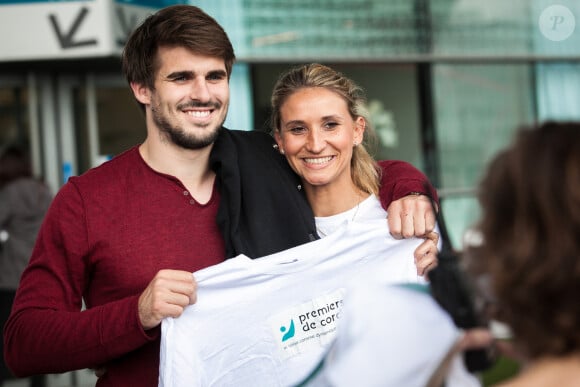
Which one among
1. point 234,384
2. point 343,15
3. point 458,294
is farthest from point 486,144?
point 458,294

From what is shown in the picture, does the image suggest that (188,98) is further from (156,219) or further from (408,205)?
(408,205)

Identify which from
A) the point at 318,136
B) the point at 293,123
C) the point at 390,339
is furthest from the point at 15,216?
the point at 390,339

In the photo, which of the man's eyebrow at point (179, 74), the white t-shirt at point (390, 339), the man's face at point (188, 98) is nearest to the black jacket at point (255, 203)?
the man's face at point (188, 98)

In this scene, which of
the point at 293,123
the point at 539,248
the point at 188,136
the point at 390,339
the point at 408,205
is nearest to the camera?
the point at 539,248

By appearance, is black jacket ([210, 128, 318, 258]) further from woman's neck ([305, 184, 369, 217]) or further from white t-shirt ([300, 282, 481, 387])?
white t-shirt ([300, 282, 481, 387])

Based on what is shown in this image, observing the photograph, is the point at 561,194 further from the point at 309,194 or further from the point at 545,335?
the point at 309,194

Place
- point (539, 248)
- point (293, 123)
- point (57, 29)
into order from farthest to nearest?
point (57, 29) < point (293, 123) < point (539, 248)

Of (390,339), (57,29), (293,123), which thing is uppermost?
(57,29)

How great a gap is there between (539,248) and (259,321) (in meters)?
1.40

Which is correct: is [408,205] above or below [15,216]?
above

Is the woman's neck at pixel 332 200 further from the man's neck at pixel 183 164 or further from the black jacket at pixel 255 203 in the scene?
the man's neck at pixel 183 164

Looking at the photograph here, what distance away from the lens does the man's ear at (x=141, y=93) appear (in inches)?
121

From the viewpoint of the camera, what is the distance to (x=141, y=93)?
3102 millimetres

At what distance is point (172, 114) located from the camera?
2.96 metres
